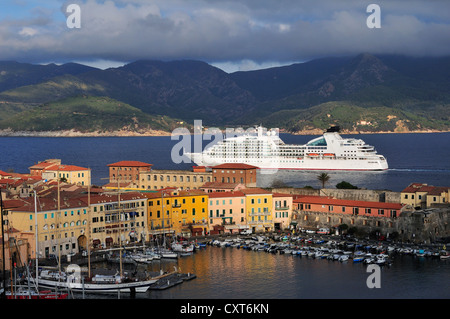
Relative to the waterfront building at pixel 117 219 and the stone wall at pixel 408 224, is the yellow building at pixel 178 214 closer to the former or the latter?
the waterfront building at pixel 117 219

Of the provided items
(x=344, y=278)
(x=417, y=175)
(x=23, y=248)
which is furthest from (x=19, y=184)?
(x=417, y=175)

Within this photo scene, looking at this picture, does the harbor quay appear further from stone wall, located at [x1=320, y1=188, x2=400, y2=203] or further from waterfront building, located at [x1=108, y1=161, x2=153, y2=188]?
waterfront building, located at [x1=108, y1=161, x2=153, y2=188]

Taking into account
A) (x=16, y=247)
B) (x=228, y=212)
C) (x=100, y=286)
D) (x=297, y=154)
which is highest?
(x=297, y=154)

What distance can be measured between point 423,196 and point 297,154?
2866 inches

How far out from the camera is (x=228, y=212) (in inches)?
1932

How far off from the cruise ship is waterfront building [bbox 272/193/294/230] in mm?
69510

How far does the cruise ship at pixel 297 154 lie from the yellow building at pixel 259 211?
70182mm

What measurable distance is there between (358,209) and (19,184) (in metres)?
28.8

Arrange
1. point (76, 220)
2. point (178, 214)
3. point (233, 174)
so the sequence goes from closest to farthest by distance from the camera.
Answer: point (76, 220) < point (178, 214) < point (233, 174)

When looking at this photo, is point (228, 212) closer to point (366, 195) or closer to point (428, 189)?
point (366, 195)

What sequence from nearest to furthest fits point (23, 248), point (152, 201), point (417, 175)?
point (23, 248) < point (152, 201) < point (417, 175)

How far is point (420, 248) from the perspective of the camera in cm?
4072

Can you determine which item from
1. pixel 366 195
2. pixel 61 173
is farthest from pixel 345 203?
pixel 61 173

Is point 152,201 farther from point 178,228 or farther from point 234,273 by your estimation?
point 234,273
